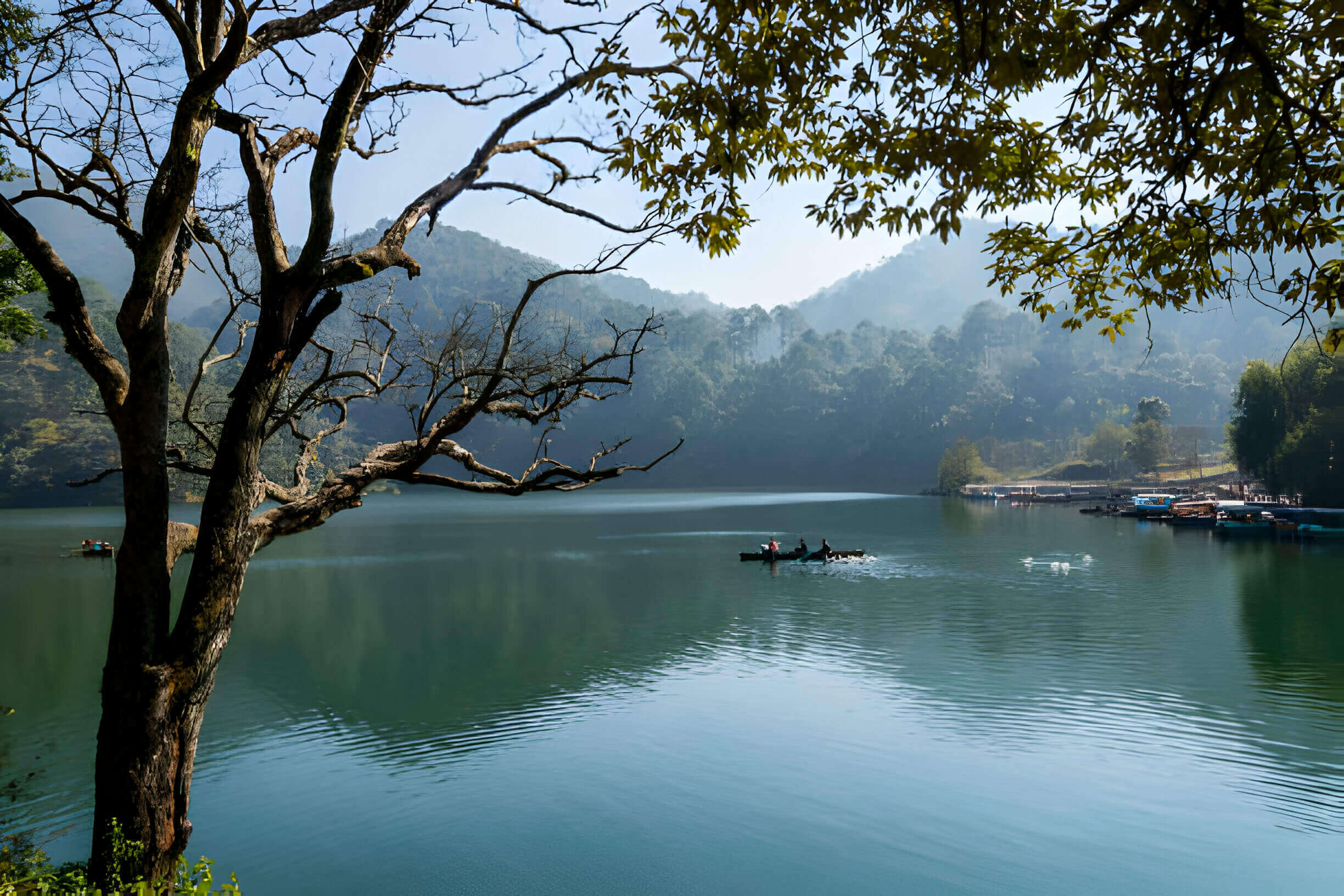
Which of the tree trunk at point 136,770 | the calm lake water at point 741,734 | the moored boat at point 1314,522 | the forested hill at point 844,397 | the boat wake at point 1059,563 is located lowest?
the calm lake water at point 741,734

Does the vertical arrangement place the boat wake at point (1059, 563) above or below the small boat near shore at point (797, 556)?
below

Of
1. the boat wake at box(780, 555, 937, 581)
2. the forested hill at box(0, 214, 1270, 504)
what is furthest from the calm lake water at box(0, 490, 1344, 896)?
the forested hill at box(0, 214, 1270, 504)

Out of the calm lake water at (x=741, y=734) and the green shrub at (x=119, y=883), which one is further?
the calm lake water at (x=741, y=734)

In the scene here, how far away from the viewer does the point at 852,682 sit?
15906 mm

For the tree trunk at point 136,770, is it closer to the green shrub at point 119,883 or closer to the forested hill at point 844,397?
the green shrub at point 119,883

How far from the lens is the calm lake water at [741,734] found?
8.98 meters

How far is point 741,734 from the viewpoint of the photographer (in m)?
13.0

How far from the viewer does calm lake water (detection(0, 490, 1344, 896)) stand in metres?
8.98

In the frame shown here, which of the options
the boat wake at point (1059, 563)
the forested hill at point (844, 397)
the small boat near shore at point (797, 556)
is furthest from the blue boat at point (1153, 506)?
the forested hill at point (844, 397)

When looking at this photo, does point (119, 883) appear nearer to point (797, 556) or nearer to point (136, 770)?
point (136, 770)

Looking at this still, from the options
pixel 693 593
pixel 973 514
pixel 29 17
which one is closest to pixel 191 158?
pixel 29 17

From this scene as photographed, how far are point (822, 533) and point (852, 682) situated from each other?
1262 inches

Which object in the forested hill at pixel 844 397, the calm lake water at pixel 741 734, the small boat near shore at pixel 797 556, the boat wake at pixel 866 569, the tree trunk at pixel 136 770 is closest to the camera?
the tree trunk at pixel 136 770

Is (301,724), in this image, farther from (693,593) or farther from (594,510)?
(594,510)
